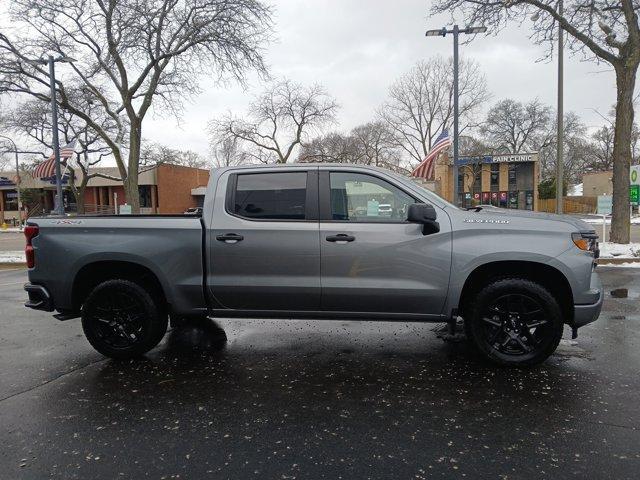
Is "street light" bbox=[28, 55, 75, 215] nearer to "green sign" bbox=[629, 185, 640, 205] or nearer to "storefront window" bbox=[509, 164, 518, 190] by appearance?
"green sign" bbox=[629, 185, 640, 205]

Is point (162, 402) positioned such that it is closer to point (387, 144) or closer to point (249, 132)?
point (249, 132)

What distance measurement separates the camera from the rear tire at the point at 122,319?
4.52 metres

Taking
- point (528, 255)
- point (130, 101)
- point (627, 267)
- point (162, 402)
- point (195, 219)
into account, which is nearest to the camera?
point (162, 402)

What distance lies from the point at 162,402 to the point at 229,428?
77 cm

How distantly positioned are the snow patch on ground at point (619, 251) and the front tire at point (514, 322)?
9916 mm

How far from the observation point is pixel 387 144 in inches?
2042

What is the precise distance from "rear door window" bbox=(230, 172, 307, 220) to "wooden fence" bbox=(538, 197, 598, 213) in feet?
187

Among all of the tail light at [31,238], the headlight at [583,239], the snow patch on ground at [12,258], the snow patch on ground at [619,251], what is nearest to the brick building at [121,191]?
the snow patch on ground at [12,258]

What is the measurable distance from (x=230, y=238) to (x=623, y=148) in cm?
1402

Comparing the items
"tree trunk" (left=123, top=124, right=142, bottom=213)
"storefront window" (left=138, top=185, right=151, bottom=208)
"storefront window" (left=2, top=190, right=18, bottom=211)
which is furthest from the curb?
"storefront window" (left=2, top=190, right=18, bottom=211)

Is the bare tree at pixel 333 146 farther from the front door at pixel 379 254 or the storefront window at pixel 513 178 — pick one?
the front door at pixel 379 254

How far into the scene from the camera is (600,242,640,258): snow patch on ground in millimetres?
12503

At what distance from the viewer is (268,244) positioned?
428cm

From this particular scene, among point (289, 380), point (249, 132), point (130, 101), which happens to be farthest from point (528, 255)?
point (249, 132)
